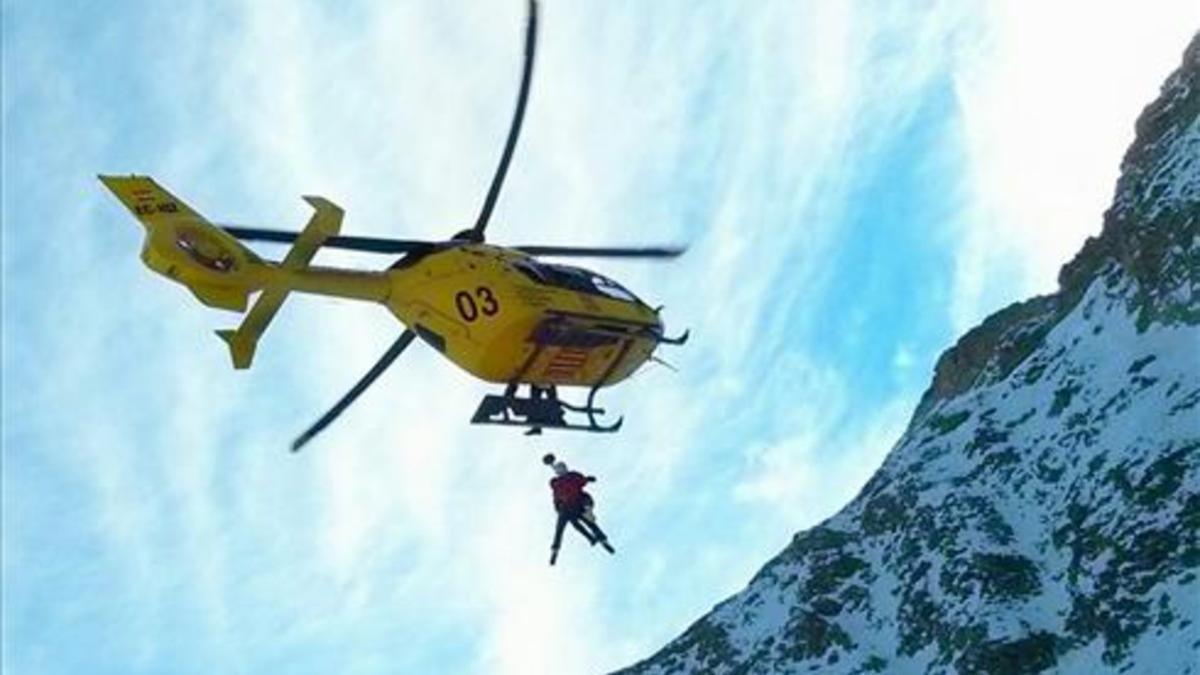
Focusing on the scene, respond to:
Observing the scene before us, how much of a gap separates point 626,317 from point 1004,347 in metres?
76.5

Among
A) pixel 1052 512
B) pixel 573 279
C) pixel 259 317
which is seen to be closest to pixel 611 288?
pixel 573 279

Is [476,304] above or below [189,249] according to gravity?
below

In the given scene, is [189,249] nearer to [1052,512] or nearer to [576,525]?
[576,525]

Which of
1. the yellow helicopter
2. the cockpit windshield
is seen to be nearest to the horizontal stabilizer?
the yellow helicopter

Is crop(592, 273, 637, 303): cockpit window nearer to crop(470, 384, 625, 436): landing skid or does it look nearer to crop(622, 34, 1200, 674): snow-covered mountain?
crop(470, 384, 625, 436): landing skid

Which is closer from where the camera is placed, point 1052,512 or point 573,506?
point 573,506

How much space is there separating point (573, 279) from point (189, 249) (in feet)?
18.0

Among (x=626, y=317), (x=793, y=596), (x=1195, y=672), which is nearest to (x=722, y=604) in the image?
(x=793, y=596)

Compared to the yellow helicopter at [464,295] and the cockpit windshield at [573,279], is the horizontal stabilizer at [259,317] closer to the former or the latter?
the yellow helicopter at [464,295]

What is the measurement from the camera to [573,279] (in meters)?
26.5

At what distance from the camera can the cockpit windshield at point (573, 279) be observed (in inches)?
1035

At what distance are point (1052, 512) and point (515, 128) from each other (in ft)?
199

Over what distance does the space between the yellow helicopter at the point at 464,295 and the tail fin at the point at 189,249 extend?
0.01 meters

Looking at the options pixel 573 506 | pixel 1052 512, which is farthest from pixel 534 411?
pixel 1052 512
